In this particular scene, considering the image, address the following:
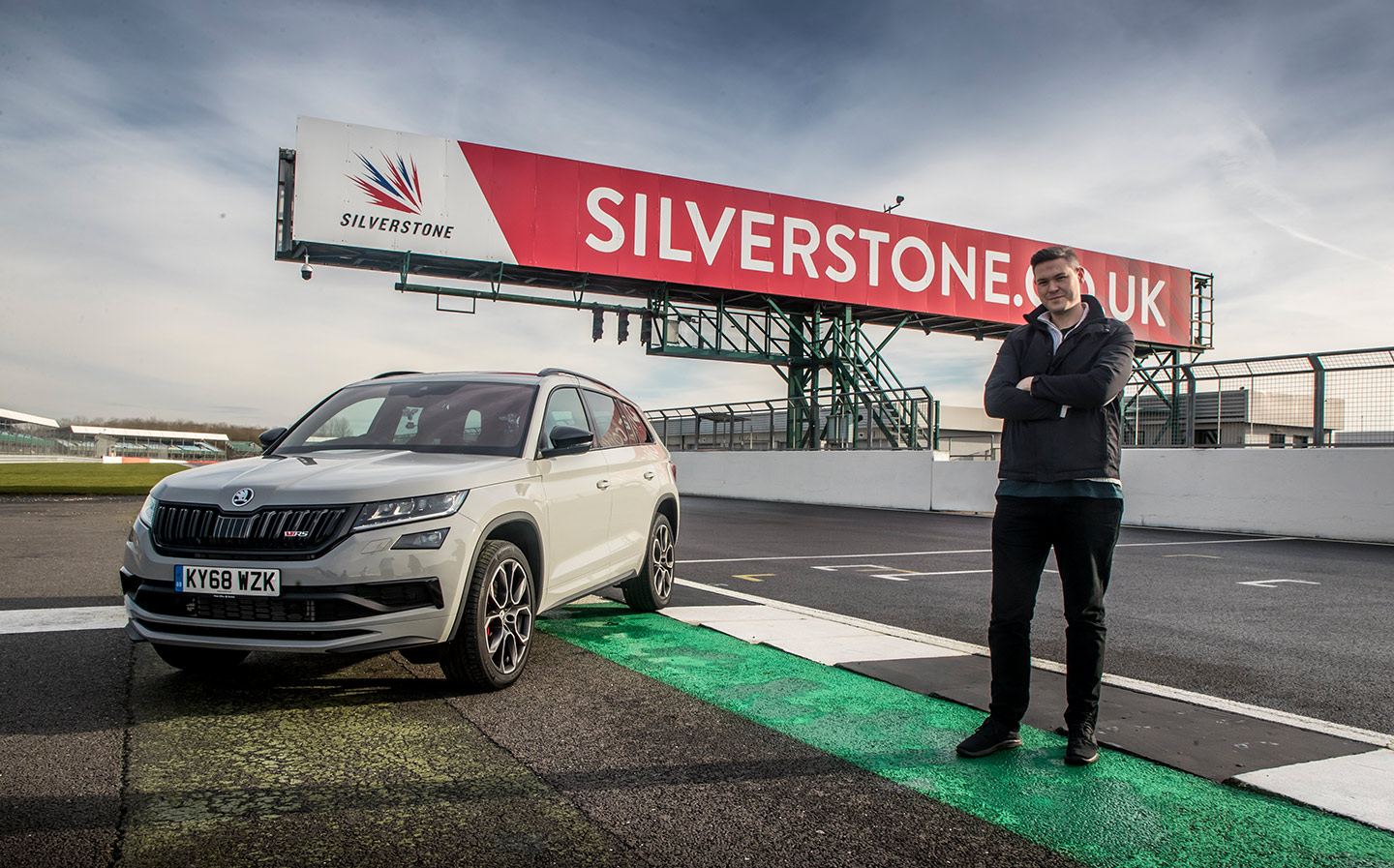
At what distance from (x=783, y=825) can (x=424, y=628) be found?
6.02 ft

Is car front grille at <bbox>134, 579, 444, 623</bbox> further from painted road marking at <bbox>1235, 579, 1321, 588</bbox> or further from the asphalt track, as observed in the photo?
painted road marking at <bbox>1235, 579, 1321, 588</bbox>

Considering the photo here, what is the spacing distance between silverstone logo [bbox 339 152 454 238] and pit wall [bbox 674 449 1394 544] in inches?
461

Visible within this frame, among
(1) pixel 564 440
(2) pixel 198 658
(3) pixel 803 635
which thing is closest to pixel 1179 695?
(3) pixel 803 635

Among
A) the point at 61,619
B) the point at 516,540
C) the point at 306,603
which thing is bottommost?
the point at 61,619

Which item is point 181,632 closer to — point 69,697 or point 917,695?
point 69,697

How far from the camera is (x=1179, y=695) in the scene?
439cm

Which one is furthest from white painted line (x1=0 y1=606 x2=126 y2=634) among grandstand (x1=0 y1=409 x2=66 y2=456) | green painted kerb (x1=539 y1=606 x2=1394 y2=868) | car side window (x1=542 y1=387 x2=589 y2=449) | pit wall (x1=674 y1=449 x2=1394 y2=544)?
grandstand (x1=0 y1=409 x2=66 y2=456)

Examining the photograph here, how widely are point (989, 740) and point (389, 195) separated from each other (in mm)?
21801

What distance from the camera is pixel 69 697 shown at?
3994 millimetres

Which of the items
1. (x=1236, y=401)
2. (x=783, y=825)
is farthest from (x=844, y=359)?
(x=783, y=825)

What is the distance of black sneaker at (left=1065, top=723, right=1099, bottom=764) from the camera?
3.39m

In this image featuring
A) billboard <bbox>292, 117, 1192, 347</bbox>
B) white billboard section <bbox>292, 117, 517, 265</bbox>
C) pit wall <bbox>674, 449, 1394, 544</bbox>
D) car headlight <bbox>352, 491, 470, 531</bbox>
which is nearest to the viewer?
car headlight <bbox>352, 491, 470, 531</bbox>

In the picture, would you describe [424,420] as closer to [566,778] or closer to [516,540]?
[516,540]

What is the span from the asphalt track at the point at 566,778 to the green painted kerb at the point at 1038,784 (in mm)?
12
